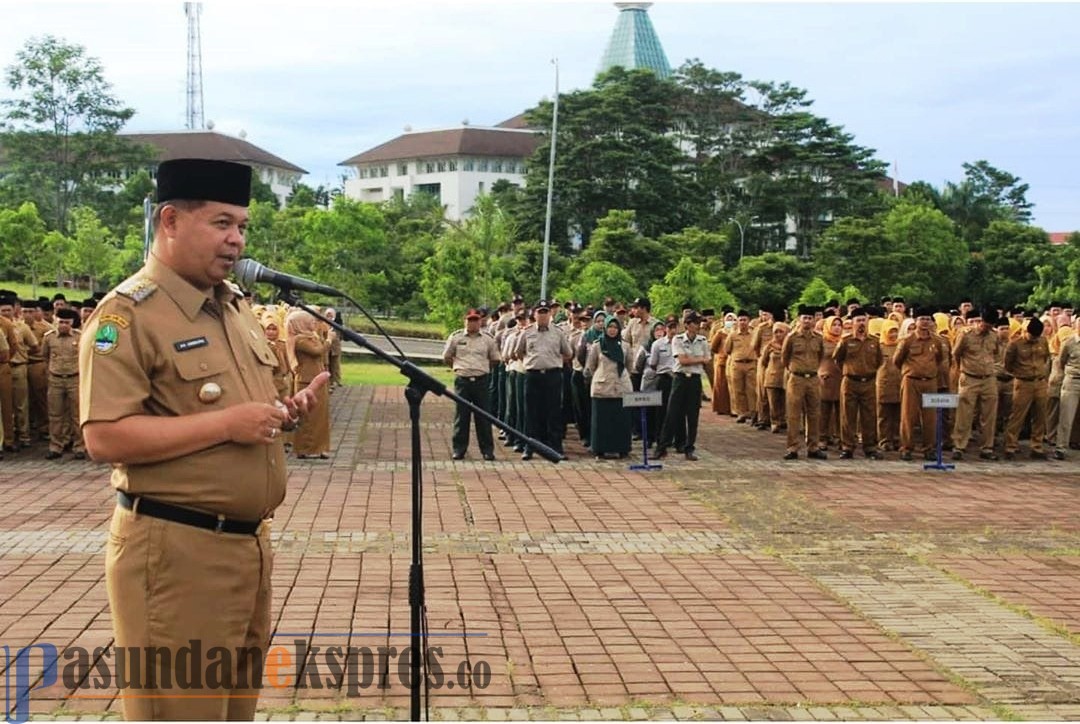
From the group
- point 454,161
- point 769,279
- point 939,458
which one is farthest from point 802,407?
point 454,161

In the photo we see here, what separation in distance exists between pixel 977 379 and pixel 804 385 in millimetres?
2348

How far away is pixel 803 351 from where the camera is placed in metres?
15.0

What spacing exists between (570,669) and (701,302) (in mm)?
33361

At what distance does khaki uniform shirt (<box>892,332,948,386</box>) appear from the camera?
49.0ft

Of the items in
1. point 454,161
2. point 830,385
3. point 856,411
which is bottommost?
point 856,411

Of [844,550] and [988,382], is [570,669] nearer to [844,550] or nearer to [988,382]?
[844,550]

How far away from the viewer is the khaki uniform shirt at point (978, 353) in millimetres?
15125

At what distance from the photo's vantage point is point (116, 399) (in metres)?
3.20

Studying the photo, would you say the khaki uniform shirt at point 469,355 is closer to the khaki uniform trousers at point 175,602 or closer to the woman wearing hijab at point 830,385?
the woman wearing hijab at point 830,385

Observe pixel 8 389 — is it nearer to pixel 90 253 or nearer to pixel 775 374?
pixel 775 374

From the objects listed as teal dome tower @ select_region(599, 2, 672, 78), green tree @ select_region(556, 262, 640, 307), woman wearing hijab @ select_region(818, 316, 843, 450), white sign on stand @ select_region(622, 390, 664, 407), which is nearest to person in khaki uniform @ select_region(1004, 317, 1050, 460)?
woman wearing hijab @ select_region(818, 316, 843, 450)

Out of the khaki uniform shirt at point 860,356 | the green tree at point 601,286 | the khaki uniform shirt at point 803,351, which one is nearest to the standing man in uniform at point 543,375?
the khaki uniform shirt at point 803,351

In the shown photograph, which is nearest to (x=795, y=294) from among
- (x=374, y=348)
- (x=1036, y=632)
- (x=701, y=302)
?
(x=701, y=302)

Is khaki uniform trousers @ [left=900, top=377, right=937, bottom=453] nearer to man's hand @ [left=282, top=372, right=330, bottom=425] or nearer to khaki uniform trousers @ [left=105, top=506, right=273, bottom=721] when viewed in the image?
man's hand @ [left=282, top=372, right=330, bottom=425]
